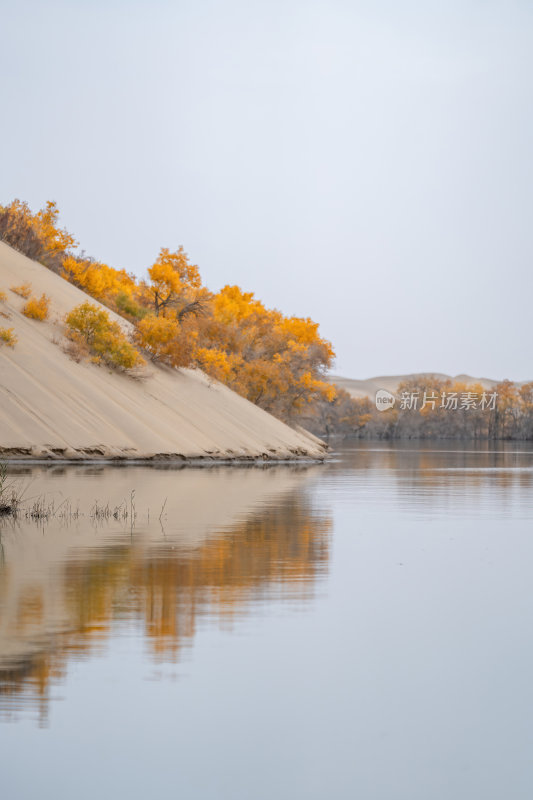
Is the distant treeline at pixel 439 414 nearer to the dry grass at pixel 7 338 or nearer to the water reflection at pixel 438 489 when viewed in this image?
the water reflection at pixel 438 489

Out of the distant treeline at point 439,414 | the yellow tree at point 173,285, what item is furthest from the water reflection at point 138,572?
the distant treeline at point 439,414

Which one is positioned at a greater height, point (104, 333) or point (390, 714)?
point (104, 333)

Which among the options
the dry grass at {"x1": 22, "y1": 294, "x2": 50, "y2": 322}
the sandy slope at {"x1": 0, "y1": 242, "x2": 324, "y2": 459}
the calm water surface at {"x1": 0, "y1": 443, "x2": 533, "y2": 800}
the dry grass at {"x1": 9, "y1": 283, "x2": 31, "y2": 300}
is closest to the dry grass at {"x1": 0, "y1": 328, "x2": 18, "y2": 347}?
the sandy slope at {"x1": 0, "y1": 242, "x2": 324, "y2": 459}

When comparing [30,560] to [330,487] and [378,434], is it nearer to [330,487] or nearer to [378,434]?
[330,487]

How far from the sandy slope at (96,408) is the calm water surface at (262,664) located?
19.5 metres

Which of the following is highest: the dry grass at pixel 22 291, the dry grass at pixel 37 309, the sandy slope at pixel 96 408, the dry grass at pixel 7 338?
the dry grass at pixel 22 291

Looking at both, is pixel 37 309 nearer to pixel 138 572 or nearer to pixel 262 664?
pixel 138 572

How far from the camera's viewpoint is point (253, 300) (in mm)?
77375

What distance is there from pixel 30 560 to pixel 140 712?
648cm

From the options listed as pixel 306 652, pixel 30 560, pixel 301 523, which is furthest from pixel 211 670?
Result: pixel 301 523

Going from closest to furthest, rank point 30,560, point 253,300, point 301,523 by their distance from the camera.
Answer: point 30,560 → point 301,523 → point 253,300

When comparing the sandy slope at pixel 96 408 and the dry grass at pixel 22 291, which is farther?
the dry grass at pixel 22 291

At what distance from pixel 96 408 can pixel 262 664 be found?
1255 inches

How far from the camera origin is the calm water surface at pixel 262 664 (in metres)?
5.38
